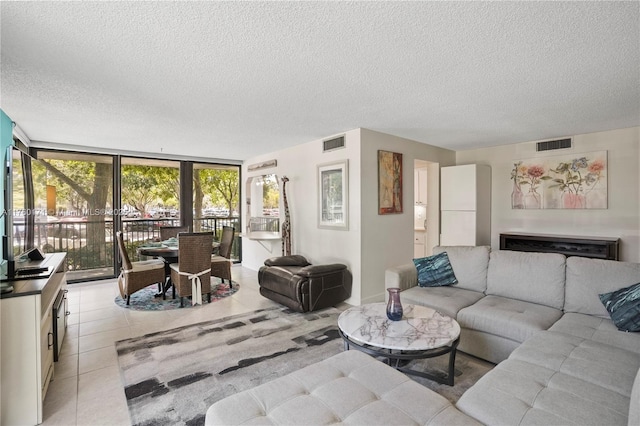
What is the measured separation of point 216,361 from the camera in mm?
2750

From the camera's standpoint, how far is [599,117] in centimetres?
375

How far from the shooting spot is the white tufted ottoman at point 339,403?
1.35 m

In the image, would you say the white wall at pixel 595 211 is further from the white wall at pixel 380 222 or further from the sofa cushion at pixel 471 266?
the sofa cushion at pixel 471 266

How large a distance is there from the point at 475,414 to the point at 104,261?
6417mm

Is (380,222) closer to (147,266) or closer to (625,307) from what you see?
(625,307)

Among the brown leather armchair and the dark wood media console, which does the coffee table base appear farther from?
the dark wood media console

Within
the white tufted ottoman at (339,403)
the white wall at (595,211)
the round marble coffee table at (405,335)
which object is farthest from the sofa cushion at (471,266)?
the white wall at (595,211)

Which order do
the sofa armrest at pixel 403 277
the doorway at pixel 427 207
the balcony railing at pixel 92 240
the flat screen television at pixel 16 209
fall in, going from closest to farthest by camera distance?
the flat screen television at pixel 16 209 < the sofa armrest at pixel 403 277 < the balcony railing at pixel 92 240 < the doorway at pixel 427 207

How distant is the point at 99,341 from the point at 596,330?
174 inches

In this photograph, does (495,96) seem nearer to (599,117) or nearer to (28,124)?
(599,117)

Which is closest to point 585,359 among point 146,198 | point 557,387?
point 557,387

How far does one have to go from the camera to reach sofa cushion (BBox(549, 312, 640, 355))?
210 cm

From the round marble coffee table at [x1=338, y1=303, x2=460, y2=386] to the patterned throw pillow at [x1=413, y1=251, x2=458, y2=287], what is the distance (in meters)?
0.85

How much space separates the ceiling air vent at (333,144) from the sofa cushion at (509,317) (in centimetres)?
268
